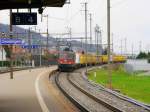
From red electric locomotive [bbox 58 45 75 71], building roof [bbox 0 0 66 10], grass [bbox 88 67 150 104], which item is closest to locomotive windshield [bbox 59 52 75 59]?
red electric locomotive [bbox 58 45 75 71]

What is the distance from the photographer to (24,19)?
27.0 m

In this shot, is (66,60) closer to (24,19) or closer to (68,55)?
(68,55)

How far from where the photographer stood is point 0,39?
63.8 m

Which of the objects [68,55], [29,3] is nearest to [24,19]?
[29,3]

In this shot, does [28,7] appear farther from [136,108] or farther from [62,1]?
[136,108]

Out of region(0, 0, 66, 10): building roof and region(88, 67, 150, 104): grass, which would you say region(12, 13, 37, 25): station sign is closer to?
region(0, 0, 66, 10): building roof

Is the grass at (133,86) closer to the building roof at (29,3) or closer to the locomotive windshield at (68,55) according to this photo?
the building roof at (29,3)

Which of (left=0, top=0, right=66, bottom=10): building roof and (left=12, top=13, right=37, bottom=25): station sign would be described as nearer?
(left=0, top=0, right=66, bottom=10): building roof

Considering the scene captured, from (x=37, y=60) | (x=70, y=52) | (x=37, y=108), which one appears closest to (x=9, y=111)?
(x=37, y=108)

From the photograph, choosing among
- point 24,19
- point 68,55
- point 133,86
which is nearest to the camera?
point 24,19

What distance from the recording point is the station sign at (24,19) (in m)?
27.0

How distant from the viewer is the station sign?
88.5 feet

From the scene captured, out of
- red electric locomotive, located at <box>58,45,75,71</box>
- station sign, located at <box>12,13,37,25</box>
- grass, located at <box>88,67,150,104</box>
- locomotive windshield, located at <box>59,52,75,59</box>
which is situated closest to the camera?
station sign, located at <box>12,13,37,25</box>

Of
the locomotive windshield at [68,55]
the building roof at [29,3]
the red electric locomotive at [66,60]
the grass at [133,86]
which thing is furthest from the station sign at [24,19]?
the locomotive windshield at [68,55]
